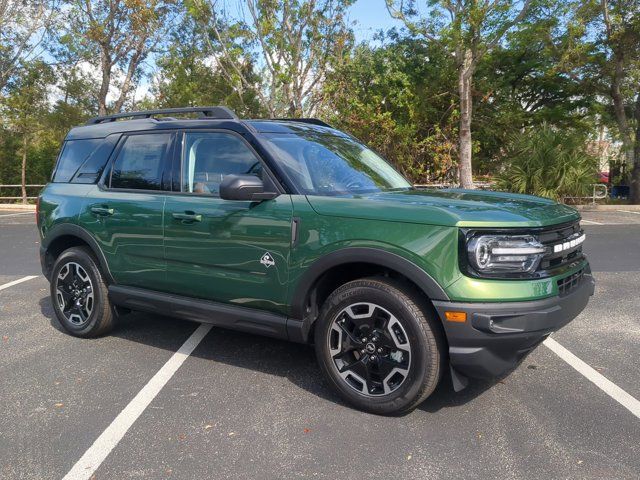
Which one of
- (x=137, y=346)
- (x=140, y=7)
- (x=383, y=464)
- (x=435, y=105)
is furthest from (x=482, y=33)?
(x=383, y=464)

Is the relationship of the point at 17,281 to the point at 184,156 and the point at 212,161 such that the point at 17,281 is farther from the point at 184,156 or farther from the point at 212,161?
the point at 212,161

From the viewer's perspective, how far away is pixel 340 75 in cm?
1969

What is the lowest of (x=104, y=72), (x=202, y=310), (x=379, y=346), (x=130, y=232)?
(x=379, y=346)

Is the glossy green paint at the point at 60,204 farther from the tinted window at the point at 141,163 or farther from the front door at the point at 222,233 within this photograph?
the front door at the point at 222,233

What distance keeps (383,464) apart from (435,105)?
59.0 feet

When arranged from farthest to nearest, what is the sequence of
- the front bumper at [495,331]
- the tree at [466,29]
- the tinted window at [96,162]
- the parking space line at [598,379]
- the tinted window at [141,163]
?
the tree at [466,29], the tinted window at [96,162], the tinted window at [141,163], the parking space line at [598,379], the front bumper at [495,331]

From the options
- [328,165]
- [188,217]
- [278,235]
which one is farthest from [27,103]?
[278,235]

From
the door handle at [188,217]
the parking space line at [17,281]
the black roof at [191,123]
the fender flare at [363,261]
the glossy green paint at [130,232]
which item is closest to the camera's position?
the fender flare at [363,261]

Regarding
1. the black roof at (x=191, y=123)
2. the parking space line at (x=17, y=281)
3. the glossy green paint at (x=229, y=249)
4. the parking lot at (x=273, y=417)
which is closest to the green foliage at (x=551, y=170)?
the parking lot at (x=273, y=417)

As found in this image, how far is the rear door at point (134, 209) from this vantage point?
4234 mm

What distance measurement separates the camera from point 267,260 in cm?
362

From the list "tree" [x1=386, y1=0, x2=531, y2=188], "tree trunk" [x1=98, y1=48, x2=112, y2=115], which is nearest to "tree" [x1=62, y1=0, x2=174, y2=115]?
"tree trunk" [x1=98, y1=48, x2=112, y2=115]

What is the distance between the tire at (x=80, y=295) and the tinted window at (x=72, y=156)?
75 centimetres

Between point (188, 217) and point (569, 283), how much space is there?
8.56 feet
